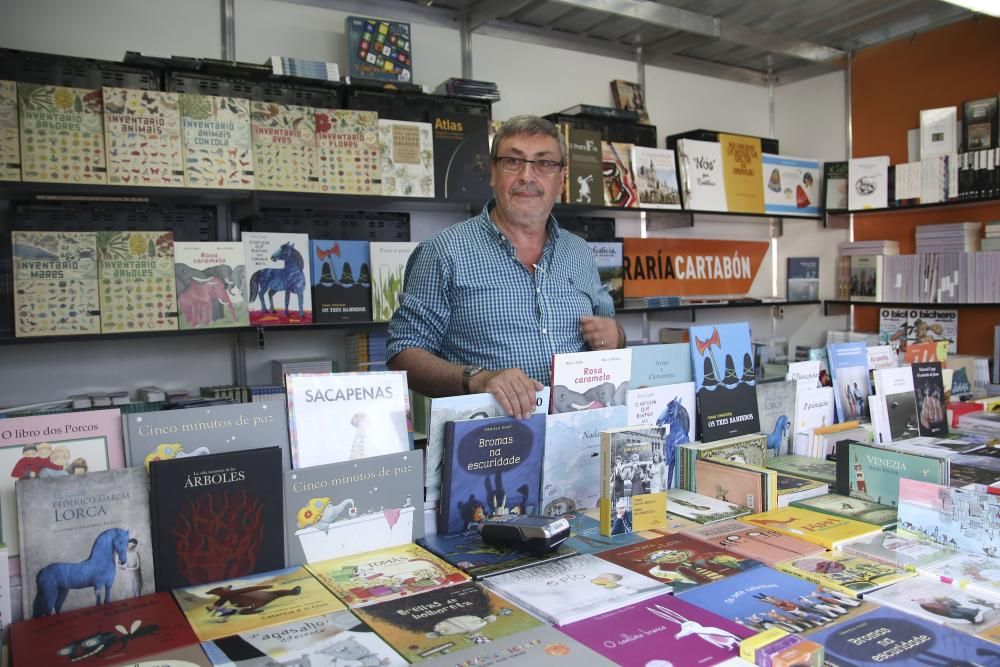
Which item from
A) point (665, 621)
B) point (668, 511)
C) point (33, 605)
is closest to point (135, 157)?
point (33, 605)

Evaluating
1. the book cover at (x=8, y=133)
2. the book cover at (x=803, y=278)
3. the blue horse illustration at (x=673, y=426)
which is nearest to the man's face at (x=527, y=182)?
the blue horse illustration at (x=673, y=426)

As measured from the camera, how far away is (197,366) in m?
3.20

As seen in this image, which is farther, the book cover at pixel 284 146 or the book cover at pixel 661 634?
the book cover at pixel 284 146

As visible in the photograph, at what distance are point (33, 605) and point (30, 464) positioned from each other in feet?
0.72

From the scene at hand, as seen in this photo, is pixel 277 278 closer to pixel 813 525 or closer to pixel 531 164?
pixel 531 164

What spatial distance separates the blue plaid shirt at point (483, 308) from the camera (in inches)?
84.0

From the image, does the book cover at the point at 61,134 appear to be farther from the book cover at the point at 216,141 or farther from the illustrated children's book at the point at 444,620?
the illustrated children's book at the point at 444,620

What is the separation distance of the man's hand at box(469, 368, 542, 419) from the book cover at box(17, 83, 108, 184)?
1.90 meters

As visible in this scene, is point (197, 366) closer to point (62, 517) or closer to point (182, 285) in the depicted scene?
point (182, 285)

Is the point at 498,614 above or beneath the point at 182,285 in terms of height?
beneath

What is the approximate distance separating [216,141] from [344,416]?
1.85m

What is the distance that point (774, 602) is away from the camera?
3.83 feet

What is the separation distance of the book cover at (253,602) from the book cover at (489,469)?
333 millimetres

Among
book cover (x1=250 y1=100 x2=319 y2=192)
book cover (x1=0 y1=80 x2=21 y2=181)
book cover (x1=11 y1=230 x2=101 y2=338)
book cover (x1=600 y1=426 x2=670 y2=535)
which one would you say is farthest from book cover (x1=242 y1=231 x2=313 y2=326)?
book cover (x1=600 y1=426 x2=670 y2=535)
